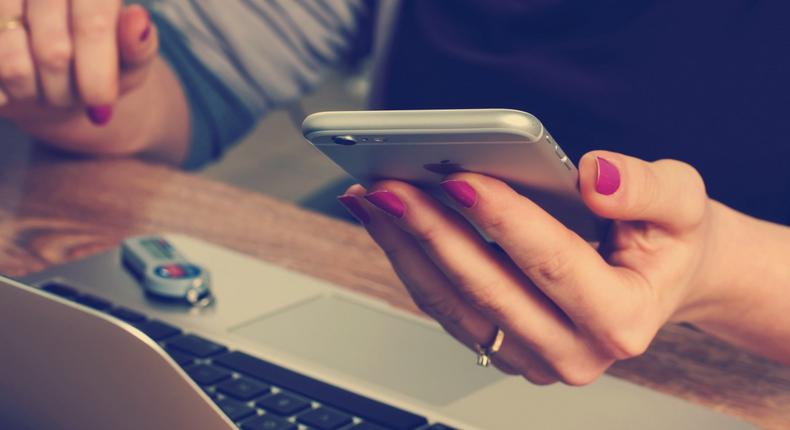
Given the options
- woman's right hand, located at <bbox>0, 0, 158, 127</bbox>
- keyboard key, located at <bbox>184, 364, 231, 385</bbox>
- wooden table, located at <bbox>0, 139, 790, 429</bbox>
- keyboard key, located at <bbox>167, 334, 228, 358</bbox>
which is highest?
woman's right hand, located at <bbox>0, 0, 158, 127</bbox>

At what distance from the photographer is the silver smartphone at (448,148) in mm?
338

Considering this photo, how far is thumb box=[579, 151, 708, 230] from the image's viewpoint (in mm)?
390

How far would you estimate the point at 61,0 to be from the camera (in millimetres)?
715

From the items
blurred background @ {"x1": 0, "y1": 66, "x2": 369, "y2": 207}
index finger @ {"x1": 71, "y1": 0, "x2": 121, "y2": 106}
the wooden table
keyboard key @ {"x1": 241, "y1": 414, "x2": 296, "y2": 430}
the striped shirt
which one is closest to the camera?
keyboard key @ {"x1": 241, "y1": 414, "x2": 296, "y2": 430}

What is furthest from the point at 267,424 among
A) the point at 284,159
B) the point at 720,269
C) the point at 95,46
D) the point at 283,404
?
the point at 284,159

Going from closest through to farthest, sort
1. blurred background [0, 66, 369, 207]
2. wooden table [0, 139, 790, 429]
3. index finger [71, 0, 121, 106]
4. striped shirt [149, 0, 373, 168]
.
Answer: wooden table [0, 139, 790, 429]
index finger [71, 0, 121, 106]
striped shirt [149, 0, 373, 168]
blurred background [0, 66, 369, 207]

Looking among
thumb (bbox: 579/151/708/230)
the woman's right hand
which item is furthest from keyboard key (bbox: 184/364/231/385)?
the woman's right hand

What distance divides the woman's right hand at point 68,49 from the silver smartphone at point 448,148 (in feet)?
1.16

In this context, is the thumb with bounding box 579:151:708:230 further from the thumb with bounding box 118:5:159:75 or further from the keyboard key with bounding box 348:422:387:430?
the thumb with bounding box 118:5:159:75

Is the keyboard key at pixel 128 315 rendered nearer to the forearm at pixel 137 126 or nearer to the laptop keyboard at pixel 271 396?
the laptop keyboard at pixel 271 396

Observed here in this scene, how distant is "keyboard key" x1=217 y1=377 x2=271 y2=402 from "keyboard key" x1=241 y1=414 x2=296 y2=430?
0.02 metres

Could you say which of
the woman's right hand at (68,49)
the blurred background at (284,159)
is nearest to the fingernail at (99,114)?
the woman's right hand at (68,49)

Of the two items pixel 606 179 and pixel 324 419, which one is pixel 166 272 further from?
pixel 606 179

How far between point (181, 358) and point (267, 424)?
0.09 meters
